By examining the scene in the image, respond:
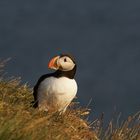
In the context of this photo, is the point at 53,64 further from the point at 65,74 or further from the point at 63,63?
the point at 65,74

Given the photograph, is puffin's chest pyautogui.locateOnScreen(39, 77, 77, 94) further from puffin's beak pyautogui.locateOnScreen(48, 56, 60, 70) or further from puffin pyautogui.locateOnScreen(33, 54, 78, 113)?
puffin's beak pyautogui.locateOnScreen(48, 56, 60, 70)

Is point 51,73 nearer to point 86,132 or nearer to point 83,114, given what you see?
point 86,132

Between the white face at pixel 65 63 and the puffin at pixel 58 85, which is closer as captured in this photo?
the puffin at pixel 58 85

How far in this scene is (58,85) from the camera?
14297mm

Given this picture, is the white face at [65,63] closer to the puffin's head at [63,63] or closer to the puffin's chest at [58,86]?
the puffin's head at [63,63]

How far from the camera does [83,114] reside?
55.9ft

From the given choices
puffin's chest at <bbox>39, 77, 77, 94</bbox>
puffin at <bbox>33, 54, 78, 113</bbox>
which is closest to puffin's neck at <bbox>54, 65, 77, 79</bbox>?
puffin at <bbox>33, 54, 78, 113</bbox>

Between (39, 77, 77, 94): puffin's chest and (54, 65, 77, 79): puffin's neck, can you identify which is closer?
(39, 77, 77, 94): puffin's chest

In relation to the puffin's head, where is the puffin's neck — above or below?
below

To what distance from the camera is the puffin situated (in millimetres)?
14328

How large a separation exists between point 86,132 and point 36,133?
5.34 meters

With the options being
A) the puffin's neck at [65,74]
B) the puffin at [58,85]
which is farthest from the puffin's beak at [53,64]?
the puffin's neck at [65,74]

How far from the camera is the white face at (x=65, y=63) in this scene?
47.4 feet

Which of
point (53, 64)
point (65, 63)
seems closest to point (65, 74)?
point (65, 63)
